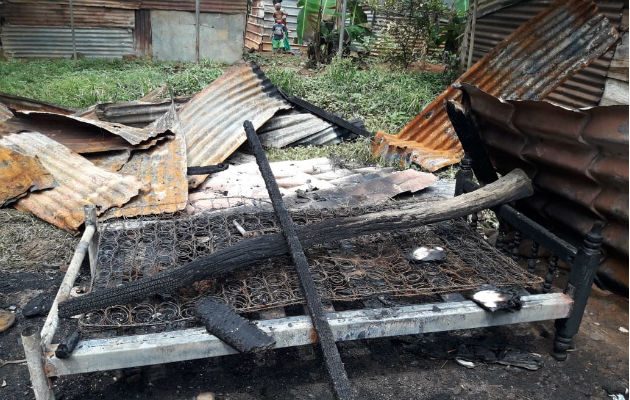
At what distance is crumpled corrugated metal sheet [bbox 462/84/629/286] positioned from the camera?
2699 millimetres

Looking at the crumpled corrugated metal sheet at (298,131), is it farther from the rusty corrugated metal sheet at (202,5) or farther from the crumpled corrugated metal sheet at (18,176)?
the rusty corrugated metal sheet at (202,5)

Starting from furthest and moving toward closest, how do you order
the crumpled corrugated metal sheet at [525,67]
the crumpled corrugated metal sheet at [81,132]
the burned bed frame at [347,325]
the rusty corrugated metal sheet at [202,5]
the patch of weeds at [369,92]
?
the rusty corrugated metal sheet at [202,5] → the patch of weeds at [369,92] → the crumpled corrugated metal sheet at [525,67] → the crumpled corrugated metal sheet at [81,132] → the burned bed frame at [347,325]

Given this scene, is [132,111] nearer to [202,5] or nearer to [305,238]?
[305,238]

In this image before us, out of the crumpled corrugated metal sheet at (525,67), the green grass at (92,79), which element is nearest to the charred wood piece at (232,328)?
the crumpled corrugated metal sheet at (525,67)

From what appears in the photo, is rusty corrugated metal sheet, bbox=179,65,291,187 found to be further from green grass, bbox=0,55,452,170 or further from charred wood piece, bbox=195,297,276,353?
charred wood piece, bbox=195,297,276,353

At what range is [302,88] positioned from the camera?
30.0 ft

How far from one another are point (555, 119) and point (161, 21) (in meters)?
12.1

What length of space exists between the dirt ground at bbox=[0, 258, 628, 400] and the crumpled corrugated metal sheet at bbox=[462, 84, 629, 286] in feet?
2.26

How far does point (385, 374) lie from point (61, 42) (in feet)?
42.5

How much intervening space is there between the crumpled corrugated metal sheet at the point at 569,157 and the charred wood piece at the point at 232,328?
7.00ft

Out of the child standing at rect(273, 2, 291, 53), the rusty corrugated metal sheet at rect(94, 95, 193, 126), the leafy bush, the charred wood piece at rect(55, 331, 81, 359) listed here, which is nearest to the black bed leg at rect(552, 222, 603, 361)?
the charred wood piece at rect(55, 331, 81, 359)

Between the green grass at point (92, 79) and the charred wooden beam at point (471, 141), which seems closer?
the charred wooden beam at point (471, 141)

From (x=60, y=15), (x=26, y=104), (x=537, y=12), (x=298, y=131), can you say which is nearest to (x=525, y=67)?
(x=537, y=12)

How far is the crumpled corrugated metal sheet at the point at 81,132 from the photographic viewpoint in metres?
5.41
